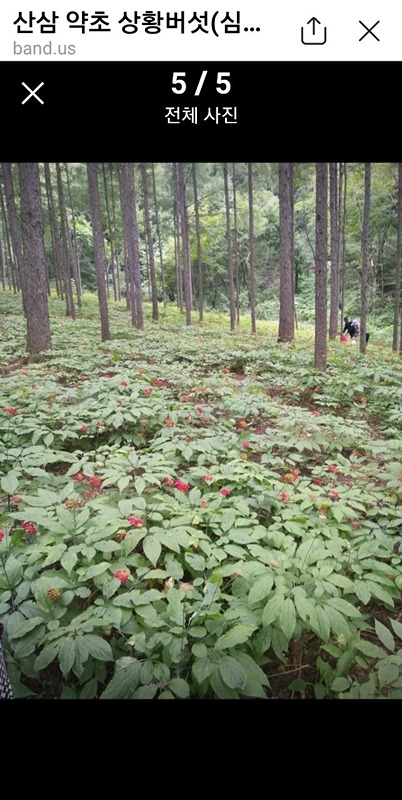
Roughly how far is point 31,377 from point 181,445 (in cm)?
377

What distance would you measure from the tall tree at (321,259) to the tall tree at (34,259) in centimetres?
540

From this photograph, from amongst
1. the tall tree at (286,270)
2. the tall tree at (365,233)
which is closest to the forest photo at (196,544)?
the tall tree at (365,233)

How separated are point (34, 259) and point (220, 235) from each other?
58.0ft

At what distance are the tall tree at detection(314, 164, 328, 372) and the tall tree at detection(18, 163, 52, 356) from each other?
5.40 m

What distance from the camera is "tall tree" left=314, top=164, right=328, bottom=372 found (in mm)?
6975

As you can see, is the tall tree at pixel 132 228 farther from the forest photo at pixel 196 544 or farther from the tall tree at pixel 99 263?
the forest photo at pixel 196 544

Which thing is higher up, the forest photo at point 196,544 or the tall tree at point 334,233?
the tall tree at point 334,233

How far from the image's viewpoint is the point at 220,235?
2364 cm

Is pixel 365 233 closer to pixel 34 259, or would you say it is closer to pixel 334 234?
pixel 334 234

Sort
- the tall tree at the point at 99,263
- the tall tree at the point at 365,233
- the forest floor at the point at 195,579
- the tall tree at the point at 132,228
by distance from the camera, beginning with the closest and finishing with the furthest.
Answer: the forest floor at the point at 195,579 → the tall tree at the point at 365,233 → the tall tree at the point at 99,263 → the tall tree at the point at 132,228

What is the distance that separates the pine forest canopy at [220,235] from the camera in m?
8.39
